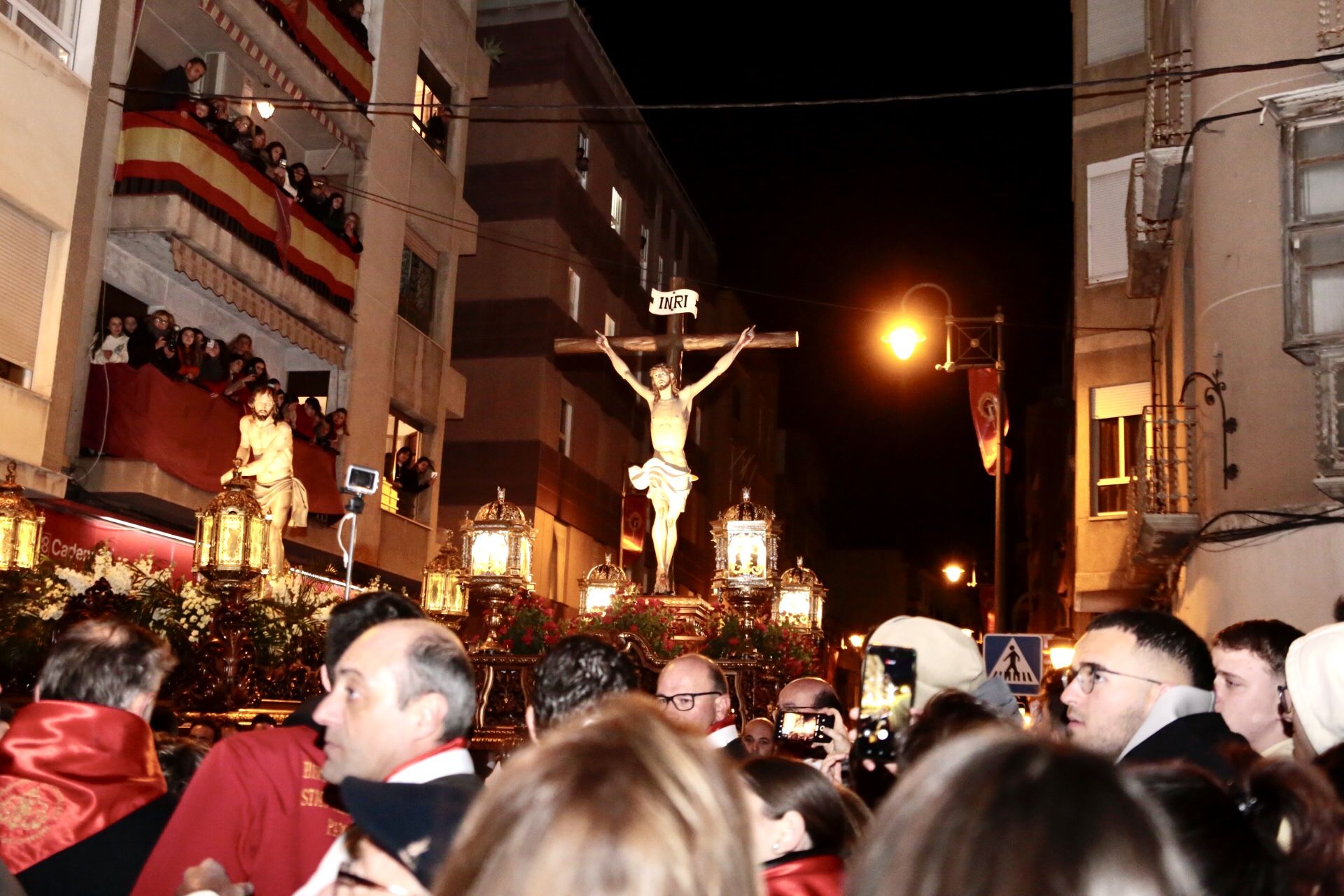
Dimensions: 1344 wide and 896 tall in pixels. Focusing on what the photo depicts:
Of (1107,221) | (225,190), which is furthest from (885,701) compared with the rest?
(1107,221)

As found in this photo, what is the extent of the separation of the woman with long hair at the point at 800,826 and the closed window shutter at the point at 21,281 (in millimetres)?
14816

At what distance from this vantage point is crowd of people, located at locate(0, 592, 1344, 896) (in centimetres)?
166

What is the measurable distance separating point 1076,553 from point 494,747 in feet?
52.6

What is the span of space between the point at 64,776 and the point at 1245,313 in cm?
1276

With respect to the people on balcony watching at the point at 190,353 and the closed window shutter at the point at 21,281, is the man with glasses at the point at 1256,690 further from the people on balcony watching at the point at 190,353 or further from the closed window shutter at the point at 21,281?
the people on balcony watching at the point at 190,353

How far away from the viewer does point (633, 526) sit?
105 ft

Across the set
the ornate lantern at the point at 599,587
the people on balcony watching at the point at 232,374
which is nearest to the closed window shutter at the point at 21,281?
the people on balcony watching at the point at 232,374

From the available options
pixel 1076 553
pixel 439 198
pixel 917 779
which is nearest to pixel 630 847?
pixel 917 779

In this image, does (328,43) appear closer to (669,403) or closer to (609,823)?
(669,403)

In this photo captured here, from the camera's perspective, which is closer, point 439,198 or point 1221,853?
point 1221,853

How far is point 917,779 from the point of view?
1.73 meters

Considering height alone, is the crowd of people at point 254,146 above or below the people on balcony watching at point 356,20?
below

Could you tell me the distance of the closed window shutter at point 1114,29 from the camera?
2352 centimetres

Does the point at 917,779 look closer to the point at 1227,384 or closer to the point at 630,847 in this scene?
the point at 630,847
